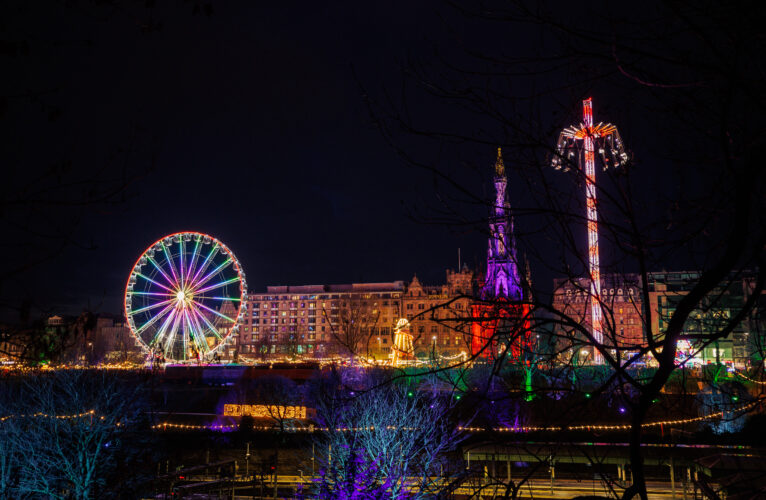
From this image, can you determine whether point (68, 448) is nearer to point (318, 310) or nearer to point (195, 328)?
point (195, 328)

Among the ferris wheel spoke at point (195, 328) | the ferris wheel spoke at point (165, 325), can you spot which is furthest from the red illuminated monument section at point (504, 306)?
the ferris wheel spoke at point (165, 325)

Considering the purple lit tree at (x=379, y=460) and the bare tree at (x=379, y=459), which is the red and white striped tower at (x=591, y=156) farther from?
the bare tree at (x=379, y=459)

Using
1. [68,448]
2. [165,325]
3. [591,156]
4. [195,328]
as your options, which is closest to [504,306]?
[591,156]

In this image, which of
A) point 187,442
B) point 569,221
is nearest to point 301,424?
point 187,442

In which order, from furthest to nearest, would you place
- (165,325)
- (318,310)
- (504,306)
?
(318,310)
(165,325)
(504,306)

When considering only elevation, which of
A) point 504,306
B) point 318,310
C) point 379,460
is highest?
point 318,310

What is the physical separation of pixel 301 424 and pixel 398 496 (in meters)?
20.3

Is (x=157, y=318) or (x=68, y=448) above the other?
(x=157, y=318)

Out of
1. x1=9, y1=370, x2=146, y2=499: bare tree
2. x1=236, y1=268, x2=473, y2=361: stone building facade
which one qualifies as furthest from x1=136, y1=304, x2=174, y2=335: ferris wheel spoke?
x1=236, y1=268, x2=473, y2=361: stone building facade

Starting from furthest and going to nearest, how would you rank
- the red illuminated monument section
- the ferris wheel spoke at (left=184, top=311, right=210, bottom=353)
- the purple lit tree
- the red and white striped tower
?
the ferris wheel spoke at (left=184, top=311, right=210, bottom=353) < the purple lit tree < the red and white striped tower < the red illuminated monument section

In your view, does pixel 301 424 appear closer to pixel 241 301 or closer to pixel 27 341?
pixel 241 301

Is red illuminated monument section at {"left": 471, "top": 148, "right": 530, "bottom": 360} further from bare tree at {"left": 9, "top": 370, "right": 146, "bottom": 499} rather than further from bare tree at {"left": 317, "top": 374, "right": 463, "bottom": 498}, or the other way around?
bare tree at {"left": 9, "top": 370, "right": 146, "bottom": 499}

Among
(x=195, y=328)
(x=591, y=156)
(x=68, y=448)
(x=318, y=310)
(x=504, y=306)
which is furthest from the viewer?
(x=318, y=310)

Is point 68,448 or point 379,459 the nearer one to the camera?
point 379,459
